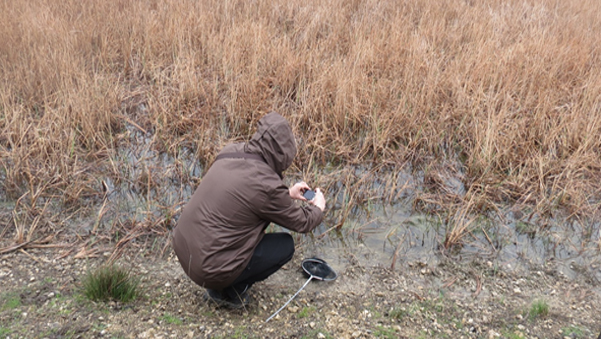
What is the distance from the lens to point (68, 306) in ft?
10.7

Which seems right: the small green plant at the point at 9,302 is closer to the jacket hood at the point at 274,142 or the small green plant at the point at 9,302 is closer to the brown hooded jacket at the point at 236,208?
the brown hooded jacket at the point at 236,208

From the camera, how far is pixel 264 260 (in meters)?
3.29

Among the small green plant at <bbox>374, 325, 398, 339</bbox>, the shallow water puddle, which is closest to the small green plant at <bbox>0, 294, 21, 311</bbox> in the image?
the shallow water puddle

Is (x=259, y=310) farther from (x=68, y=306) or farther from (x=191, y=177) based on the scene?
(x=191, y=177)

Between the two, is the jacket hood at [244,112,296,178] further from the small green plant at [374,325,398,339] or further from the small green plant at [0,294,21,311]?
the small green plant at [0,294,21,311]

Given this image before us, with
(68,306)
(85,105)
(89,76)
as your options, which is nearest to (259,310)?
(68,306)

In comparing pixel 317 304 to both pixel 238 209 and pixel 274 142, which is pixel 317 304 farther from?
pixel 274 142

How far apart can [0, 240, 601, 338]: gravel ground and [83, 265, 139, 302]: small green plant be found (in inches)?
2.4

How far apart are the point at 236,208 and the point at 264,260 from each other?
1.66 feet

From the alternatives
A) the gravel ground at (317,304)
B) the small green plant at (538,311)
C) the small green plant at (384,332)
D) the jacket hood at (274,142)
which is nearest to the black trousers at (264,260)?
the gravel ground at (317,304)

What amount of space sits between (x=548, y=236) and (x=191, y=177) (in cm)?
332

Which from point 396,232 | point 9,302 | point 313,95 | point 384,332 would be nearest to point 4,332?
point 9,302

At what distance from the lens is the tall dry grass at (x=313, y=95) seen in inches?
196

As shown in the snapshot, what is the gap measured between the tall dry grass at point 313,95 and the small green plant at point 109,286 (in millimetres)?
1396
